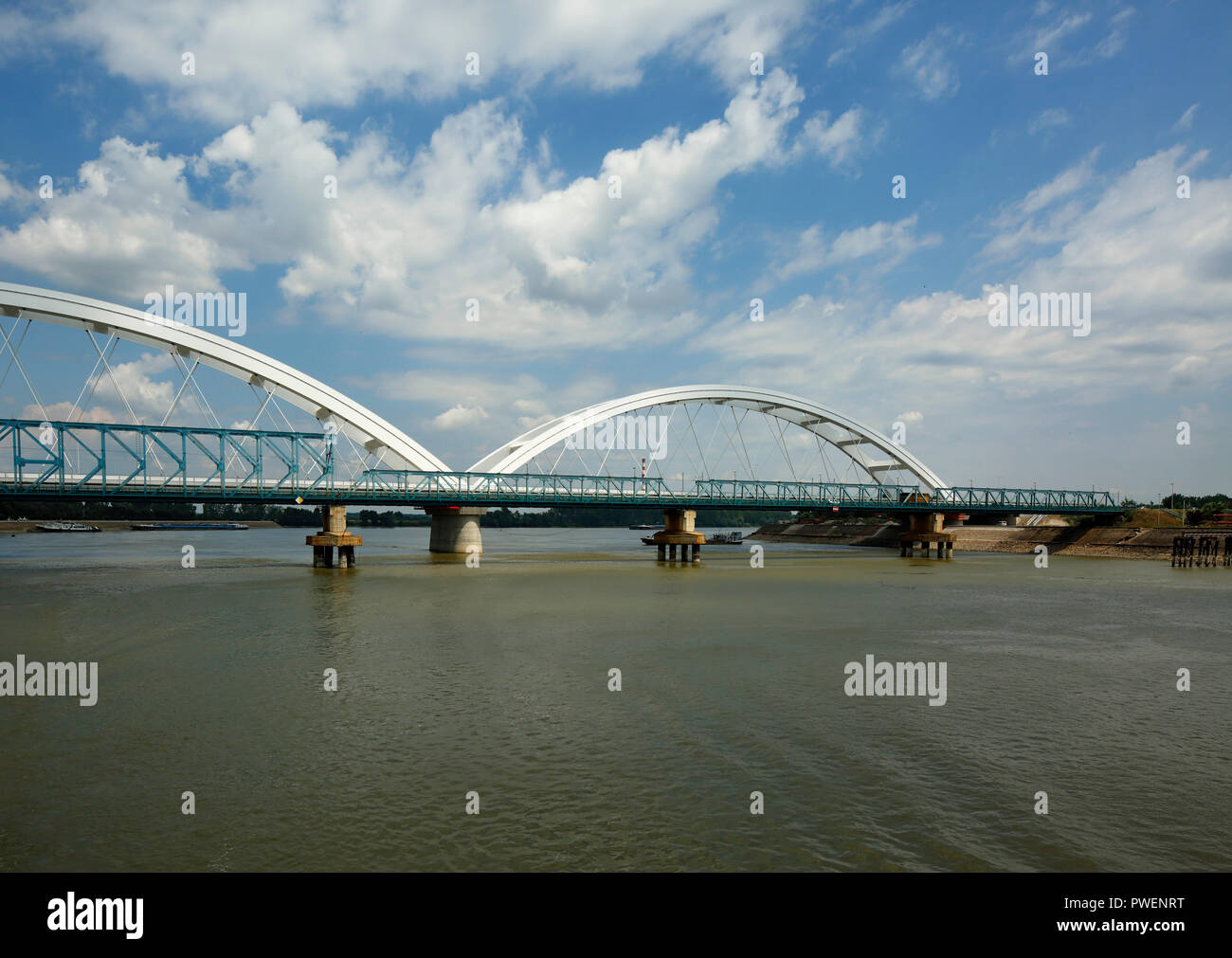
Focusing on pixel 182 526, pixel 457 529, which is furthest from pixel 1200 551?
pixel 182 526

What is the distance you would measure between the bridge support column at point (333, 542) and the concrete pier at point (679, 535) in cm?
2666

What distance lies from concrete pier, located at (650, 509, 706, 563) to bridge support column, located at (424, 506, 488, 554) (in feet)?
55.8

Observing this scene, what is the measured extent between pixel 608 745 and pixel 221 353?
184ft

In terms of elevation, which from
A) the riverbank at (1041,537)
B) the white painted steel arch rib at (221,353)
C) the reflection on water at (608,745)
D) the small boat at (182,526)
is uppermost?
the white painted steel arch rib at (221,353)

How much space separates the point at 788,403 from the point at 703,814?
3092 inches

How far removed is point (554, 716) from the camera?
50.1ft

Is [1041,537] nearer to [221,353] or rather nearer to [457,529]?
[457,529]

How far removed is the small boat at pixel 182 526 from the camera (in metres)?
168

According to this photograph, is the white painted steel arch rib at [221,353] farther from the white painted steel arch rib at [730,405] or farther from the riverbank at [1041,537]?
the riverbank at [1041,537]

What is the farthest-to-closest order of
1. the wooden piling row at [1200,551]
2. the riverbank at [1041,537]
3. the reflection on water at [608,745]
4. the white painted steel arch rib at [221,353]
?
the riverbank at [1041,537]
the wooden piling row at [1200,551]
the white painted steel arch rib at [221,353]
the reflection on water at [608,745]

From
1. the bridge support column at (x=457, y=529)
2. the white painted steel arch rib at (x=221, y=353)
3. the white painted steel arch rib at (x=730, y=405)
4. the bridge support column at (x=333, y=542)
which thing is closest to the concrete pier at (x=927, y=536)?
the white painted steel arch rib at (x=730, y=405)

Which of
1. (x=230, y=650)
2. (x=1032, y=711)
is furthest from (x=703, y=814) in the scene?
(x=230, y=650)

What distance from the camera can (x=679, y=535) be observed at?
70.9m
